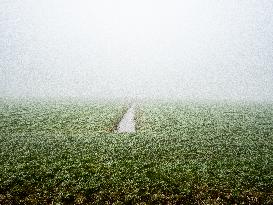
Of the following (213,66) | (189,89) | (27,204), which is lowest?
(27,204)

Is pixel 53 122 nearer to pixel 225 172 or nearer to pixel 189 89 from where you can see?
pixel 225 172

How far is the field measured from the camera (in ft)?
53.6

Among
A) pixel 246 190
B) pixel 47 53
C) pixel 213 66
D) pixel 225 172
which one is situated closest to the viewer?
pixel 246 190

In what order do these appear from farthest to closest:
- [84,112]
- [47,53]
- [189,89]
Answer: [47,53] < [189,89] < [84,112]

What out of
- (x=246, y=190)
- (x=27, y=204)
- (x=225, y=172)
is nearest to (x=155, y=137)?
(x=225, y=172)

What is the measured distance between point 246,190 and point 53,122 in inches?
1020

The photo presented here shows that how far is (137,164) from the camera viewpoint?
2069 centimetres

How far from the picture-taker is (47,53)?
188000 mm

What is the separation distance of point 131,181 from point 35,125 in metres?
20.5

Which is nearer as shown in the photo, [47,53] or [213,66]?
[213,66]

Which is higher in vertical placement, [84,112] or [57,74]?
[57,74]

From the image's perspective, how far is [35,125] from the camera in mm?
34656

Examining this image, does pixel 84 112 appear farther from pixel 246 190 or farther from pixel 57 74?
pixel 57 74

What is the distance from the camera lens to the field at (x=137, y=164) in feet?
53.6
